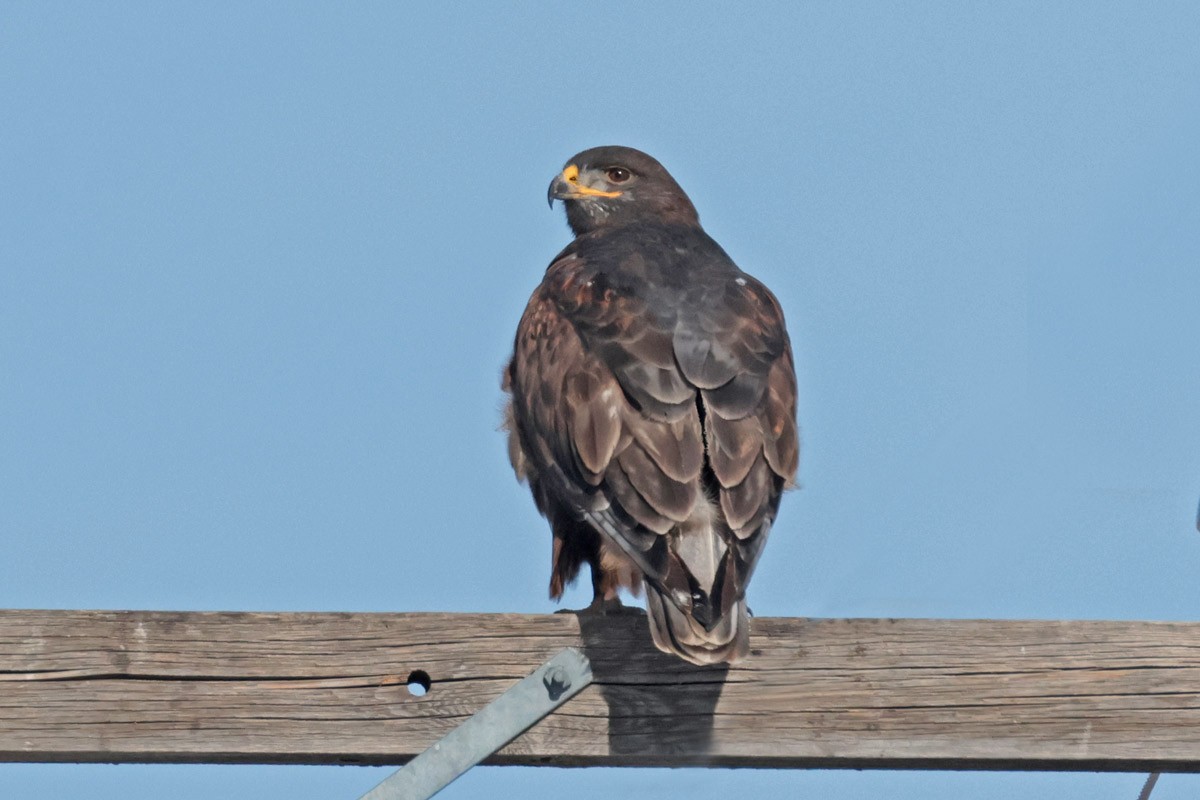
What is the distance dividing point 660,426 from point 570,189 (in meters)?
3.13

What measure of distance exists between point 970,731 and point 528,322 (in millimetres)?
2503

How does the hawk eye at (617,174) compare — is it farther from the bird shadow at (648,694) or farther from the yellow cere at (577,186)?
the bird shadow at (648,694)

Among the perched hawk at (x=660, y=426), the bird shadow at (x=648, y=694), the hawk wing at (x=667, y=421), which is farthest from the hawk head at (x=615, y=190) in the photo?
the bird shadow at (x=648, y=694)

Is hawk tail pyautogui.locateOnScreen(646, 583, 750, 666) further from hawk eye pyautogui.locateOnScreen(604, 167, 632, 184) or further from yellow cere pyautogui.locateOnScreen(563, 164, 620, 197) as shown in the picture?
hawk eye pyautogui.locateOnScreen(604, 167, 632, 184)

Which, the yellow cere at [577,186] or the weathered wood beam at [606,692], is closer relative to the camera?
the weathered wood beam at [606,692]

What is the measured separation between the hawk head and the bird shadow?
13.1 feet

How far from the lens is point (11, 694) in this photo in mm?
3346

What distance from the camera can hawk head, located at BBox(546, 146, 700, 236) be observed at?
7.46 m

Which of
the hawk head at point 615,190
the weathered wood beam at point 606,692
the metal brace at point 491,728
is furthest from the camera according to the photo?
the hawk head at point 615,190

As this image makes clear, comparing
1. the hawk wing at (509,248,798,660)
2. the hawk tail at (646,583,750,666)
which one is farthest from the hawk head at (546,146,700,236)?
the hawk tail at (646,583,750,666)

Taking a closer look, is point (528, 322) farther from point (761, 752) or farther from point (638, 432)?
point (761, 752)

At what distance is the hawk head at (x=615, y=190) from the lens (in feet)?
24.5

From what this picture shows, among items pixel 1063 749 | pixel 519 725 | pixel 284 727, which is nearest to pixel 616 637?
pixel 519 725

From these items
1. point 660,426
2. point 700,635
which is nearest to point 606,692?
point 700,635
